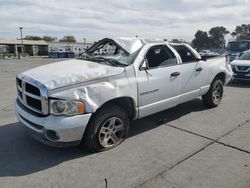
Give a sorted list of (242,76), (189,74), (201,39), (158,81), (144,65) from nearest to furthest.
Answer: (144,65) → (158,81) → (189,74) → (242,76) → (201,39)

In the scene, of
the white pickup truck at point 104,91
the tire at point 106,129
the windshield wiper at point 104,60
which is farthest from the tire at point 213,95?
the windshield wiper at point 104,60

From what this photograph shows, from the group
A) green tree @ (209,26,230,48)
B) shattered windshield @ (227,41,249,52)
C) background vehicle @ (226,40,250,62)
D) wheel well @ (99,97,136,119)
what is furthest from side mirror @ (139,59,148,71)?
green tree @ (209,26,230,48)

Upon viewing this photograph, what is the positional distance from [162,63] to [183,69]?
55 cm

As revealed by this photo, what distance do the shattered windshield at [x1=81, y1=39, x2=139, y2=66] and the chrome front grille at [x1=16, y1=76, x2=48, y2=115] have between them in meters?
1.29

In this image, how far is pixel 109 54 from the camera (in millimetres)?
4816

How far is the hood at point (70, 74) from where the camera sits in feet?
11.1

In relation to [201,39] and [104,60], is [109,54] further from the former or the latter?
[201,39]

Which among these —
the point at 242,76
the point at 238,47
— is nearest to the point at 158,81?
the point at 242,76

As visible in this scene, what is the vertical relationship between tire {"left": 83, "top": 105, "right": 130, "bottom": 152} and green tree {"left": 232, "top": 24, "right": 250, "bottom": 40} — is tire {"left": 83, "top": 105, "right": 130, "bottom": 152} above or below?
below

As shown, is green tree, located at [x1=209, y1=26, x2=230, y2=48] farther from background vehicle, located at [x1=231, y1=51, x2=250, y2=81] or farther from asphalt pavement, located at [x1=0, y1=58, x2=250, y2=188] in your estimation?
asphalt pavement, located at [x1=0, y1=58, x2=250, y2=188]

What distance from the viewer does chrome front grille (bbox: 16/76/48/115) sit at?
10.8 ft

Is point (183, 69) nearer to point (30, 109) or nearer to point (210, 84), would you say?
point (210, 84)

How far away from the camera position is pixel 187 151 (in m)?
3.81

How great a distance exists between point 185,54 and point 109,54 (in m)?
1.82
